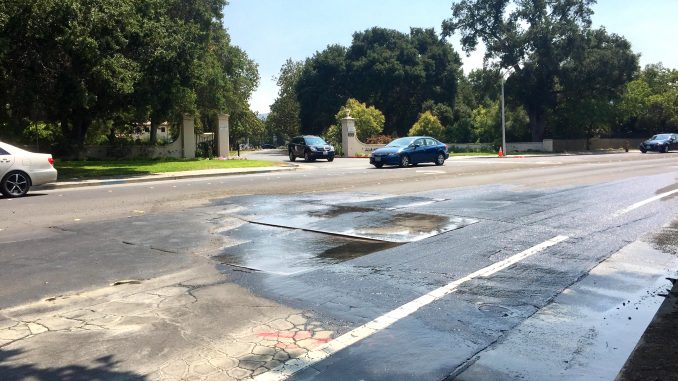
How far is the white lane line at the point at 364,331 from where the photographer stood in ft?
13.6

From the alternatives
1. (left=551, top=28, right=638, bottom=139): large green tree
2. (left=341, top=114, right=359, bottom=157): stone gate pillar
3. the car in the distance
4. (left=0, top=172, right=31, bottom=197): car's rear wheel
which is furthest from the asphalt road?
(left=551, top=28, right=638, bottom=139): large green tree

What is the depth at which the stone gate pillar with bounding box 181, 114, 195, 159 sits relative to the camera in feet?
114

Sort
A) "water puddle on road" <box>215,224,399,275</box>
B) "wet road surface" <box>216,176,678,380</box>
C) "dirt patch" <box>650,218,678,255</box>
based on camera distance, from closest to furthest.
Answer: "wet road surface" <box>216,176,678,380</box>
"water puddle on road" <box>215,224,399,275</box>
"dirt patch" <box>650,218,678,255</box>

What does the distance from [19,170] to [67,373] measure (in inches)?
521

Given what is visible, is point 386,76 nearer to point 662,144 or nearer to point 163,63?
point 662,144

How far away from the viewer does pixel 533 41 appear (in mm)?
54219

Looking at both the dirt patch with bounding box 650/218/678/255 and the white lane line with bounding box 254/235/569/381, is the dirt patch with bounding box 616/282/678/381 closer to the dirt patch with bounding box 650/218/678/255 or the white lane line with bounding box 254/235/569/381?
the white lane line with bounding box 254/235/569/381

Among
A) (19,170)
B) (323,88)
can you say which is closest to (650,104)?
(323,88)

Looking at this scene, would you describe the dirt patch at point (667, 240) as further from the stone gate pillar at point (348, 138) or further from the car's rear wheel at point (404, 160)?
the stone gate pillar at point (348, 138)

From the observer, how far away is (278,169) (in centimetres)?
2800

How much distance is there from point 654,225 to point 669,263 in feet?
10.0

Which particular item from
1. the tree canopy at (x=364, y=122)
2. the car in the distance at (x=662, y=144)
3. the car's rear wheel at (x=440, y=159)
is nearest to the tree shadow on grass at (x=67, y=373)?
the car's rear wheel at (x=440, y=159)

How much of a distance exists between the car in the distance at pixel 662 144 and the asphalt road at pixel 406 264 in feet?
115

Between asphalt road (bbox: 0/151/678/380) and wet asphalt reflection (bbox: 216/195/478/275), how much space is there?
0.04 metres
